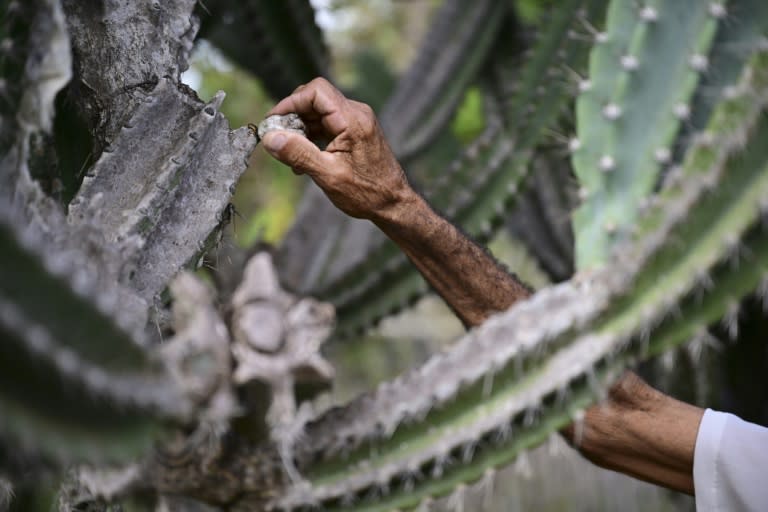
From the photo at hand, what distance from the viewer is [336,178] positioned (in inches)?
50.5

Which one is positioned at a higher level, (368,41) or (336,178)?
(368,41)

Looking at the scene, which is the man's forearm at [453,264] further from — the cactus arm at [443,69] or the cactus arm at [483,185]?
the cactus arm at [443,69]

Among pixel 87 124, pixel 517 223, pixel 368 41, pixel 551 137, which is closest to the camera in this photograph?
pixel 87 124

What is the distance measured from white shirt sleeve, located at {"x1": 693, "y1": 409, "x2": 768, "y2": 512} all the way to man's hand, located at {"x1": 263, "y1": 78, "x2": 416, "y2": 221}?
626mm

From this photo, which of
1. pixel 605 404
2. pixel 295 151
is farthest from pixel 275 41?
pixel 605 404

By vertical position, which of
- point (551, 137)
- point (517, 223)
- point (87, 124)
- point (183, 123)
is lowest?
point (183, 123)

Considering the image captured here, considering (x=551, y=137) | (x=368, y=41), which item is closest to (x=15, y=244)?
(x=551, y=137)

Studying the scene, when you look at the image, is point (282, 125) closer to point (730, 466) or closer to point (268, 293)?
point (268, 293)

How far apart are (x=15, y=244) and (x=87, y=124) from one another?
0.54m

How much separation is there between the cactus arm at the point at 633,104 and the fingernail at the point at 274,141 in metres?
0.47

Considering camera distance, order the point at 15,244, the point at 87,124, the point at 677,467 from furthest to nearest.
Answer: the point at 677,467 < the point at 87,124 < the point at 15,244

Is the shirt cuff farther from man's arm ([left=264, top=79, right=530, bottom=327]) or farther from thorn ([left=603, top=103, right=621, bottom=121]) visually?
thorn ([left=603, top=103, right=621, bottom=121])

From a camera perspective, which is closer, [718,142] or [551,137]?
[718,142]

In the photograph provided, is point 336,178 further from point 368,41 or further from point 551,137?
point 368,41
